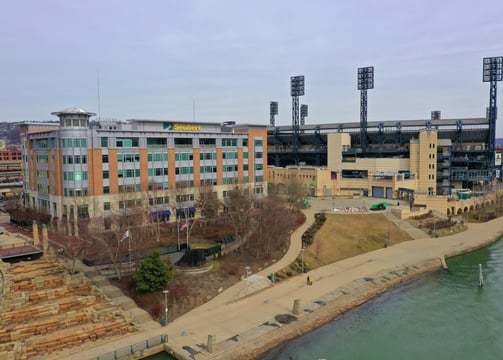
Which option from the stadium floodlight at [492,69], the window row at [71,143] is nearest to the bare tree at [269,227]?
the window row at [71,143]

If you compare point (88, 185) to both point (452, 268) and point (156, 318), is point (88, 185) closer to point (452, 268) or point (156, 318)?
point (156, 318)

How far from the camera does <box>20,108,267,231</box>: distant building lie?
64062mm

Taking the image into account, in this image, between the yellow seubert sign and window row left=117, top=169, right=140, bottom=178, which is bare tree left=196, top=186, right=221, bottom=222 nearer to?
window row left=117, top=169, right=140, bottom=178

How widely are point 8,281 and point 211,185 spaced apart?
40479mm

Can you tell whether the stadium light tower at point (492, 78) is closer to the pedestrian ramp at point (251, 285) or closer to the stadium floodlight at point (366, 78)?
the stadium floodlight at point (366, 78)

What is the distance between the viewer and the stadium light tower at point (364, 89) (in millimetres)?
113575

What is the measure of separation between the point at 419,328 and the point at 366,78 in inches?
3412

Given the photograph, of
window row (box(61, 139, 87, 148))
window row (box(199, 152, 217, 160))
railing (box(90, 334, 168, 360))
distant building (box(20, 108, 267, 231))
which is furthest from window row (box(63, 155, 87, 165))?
railing (box(90, 334, 168, 360))

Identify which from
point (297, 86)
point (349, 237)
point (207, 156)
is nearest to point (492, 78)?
point (297, 86)

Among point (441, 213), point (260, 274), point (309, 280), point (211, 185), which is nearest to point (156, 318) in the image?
point (260, 274)

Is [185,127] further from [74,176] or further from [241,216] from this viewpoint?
[241,216]

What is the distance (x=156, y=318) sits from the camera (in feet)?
127

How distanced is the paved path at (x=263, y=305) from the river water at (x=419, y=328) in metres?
3.25

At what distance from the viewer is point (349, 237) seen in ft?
221
